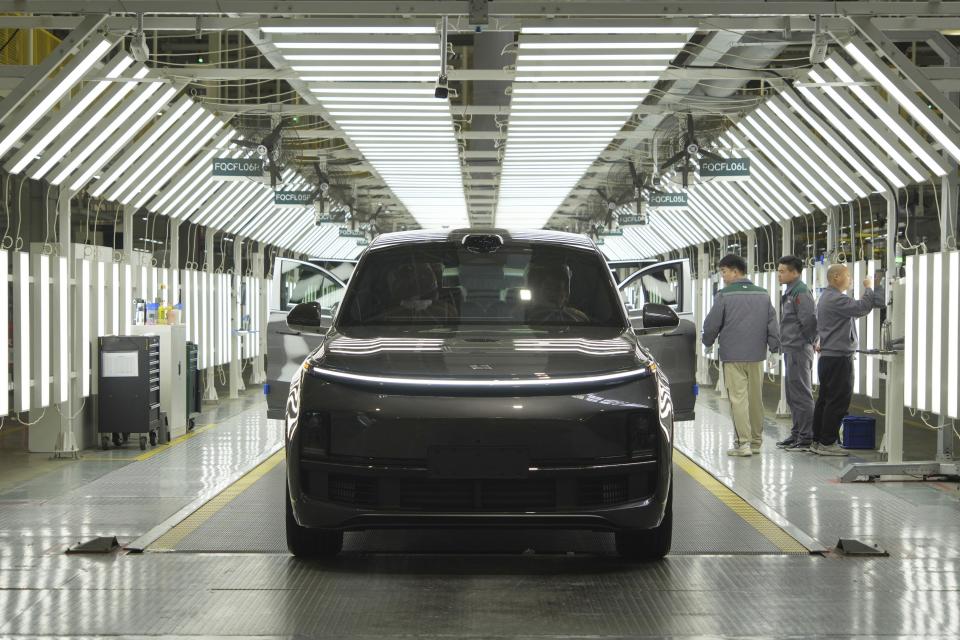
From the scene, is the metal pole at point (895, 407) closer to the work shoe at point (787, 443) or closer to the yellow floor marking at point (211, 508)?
the work shoe at point (787, 443)

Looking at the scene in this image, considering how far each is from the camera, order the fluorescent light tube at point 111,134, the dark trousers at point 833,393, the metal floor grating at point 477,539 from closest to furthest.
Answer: the metal floor grating at point 477,539 < the dark trousers at point 833,393 < the fluorescent light tube at point 111,134

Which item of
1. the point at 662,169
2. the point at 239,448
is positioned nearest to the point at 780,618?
the point at 239,448

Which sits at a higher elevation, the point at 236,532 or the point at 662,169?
the point at 662,169

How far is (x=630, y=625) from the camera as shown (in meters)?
5.11

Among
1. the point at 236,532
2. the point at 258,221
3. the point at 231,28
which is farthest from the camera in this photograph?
the point at 258,221

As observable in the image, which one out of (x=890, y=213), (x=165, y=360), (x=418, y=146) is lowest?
(x=165, y=360)

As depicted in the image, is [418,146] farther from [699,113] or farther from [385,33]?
[385,33]

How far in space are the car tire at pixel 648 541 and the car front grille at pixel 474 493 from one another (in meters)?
0.68

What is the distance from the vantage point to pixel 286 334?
29.3 ft

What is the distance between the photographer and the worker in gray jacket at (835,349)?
1142cm

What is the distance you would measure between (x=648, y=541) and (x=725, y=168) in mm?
10008

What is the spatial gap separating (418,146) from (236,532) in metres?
9.29

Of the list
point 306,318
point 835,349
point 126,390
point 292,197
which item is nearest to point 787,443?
point 835,349

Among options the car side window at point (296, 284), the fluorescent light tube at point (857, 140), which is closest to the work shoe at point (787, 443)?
the fluorescent light tube at point (857, 140)
